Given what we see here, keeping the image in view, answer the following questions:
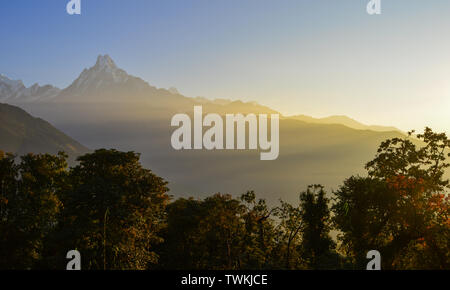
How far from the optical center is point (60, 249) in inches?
951

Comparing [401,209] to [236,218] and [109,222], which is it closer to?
[236,218]

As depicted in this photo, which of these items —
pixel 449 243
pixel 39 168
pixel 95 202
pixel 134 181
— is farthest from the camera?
pixel 39 168

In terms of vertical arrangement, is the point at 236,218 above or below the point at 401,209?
below

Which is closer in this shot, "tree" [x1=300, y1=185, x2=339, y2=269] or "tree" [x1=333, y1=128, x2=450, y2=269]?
"tree" [x1=333, y1=128, x2=450, y2=269]

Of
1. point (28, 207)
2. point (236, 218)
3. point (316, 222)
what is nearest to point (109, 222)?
point (236, 218)

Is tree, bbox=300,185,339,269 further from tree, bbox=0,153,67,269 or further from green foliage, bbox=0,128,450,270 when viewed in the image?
tree, bbox=0,153,67,269

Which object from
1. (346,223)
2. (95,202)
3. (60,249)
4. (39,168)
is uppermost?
(39,168)

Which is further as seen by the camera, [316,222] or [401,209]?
[316,222]

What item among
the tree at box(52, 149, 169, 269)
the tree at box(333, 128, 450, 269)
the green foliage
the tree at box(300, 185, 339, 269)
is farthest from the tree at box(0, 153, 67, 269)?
the tree at box(333, 128, 450, 269)

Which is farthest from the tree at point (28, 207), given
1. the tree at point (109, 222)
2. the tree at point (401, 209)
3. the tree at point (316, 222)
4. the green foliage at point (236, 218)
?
the tree at point (401, 209)

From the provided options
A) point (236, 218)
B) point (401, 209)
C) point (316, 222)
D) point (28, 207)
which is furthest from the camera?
point (316, 222)
